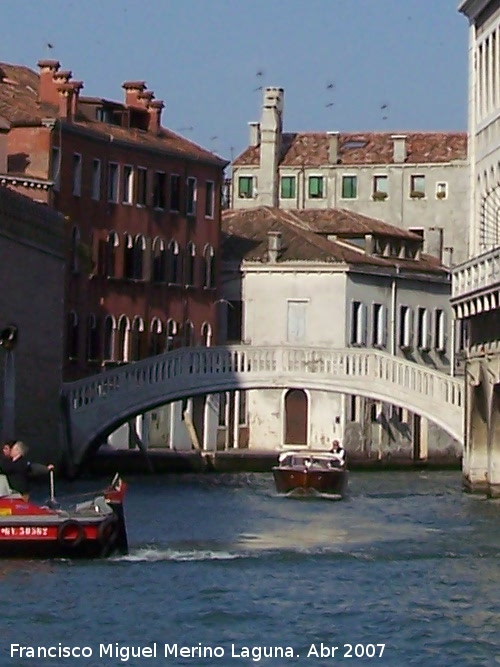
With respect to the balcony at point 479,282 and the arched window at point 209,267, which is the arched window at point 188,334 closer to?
the arched window at point 209,267

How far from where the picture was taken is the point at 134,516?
41531 mm

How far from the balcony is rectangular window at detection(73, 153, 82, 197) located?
Answer: 1456 cm

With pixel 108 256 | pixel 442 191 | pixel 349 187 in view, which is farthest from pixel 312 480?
pixel 349 187

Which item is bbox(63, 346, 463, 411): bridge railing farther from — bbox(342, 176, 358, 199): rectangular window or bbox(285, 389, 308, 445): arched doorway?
bbox(342, 176, 358, 199): rectangular window

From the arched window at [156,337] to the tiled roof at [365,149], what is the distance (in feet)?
57.0

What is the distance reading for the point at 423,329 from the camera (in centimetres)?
7344

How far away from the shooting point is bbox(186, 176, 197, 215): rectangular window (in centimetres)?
6850

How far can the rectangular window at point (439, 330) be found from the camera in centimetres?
7425

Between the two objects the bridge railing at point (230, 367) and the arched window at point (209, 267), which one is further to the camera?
the arched window at point (209, 267)

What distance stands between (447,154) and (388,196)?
7.60ft

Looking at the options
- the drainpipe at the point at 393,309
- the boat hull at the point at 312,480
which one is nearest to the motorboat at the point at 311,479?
the boat hull at the point at 312,480

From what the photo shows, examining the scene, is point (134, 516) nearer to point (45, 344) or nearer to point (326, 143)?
point (45, 344)


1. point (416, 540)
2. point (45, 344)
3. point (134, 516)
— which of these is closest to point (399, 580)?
point (416, 540)

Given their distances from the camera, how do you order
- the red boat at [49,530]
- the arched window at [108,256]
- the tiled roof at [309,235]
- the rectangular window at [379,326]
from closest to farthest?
the red boat at [49,530] < the arched window at [108,256] < the tiled roof at [309,235] < the rectangular window at [379,326]
